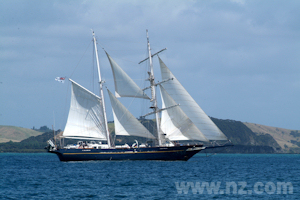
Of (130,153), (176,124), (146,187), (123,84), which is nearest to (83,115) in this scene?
(123,84)

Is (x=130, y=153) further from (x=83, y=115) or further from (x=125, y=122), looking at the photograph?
(x=83, y=115)

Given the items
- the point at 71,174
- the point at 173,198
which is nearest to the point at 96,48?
the point at 71,174

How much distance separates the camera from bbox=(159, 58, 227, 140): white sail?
68.6 meters

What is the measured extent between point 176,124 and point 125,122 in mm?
9528

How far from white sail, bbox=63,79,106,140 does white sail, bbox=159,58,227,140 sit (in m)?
14.2

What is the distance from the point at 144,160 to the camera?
2968 inches

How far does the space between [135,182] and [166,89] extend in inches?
1213

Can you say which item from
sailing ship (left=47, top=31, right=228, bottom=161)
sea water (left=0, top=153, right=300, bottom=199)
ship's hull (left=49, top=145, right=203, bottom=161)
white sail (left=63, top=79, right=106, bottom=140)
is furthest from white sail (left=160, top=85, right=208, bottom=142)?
sea water (left=0, top=153, right=300, bottom=199)

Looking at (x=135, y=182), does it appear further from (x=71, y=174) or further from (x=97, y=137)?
(x=97, y=137)

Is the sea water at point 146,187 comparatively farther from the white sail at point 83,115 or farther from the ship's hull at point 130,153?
the white sail at point 83,115

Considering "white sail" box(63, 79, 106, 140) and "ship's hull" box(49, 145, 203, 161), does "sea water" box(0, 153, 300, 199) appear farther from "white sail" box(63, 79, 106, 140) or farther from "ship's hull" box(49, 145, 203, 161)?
"white sail" box(63, 79, 106, 140)

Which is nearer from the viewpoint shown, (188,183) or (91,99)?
(188,183)

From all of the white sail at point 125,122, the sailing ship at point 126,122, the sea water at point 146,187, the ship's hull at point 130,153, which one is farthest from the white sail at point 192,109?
the sea water at point 146,187

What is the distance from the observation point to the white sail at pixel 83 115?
72375 millimetres
